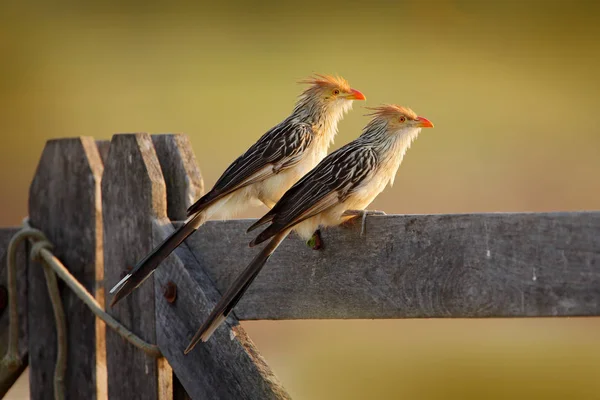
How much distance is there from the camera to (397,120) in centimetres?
482

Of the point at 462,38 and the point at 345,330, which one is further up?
the point at 462,38

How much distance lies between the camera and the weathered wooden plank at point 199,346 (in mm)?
3654

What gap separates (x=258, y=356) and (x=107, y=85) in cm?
1716

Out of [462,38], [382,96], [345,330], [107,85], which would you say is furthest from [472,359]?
[462,38]

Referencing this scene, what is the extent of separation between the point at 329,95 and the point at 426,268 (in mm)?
2107

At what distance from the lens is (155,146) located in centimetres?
420

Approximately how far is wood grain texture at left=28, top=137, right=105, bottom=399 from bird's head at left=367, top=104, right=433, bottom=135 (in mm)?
1262

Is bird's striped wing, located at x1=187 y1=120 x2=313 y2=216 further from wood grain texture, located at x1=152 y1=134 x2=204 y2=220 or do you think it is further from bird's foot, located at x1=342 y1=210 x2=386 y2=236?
bird's foot, located at x1=342 y1=210 x2=386 y2=236

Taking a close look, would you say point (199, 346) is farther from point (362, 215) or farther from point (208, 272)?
point (362, 215)

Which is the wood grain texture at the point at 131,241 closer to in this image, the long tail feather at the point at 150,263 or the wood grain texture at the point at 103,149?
the long tail feather at the point at 150,263

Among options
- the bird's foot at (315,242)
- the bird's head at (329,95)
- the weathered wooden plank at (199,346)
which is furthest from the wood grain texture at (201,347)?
the bird's head at (329,95)

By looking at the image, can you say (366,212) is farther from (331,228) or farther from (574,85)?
(574,85)

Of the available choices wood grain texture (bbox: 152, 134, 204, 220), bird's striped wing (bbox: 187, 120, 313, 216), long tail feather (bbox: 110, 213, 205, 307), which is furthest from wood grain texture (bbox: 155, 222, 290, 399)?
bird's striped wing (bbox: 187, 120, 313, 216)

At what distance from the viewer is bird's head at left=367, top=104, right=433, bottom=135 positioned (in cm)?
479
